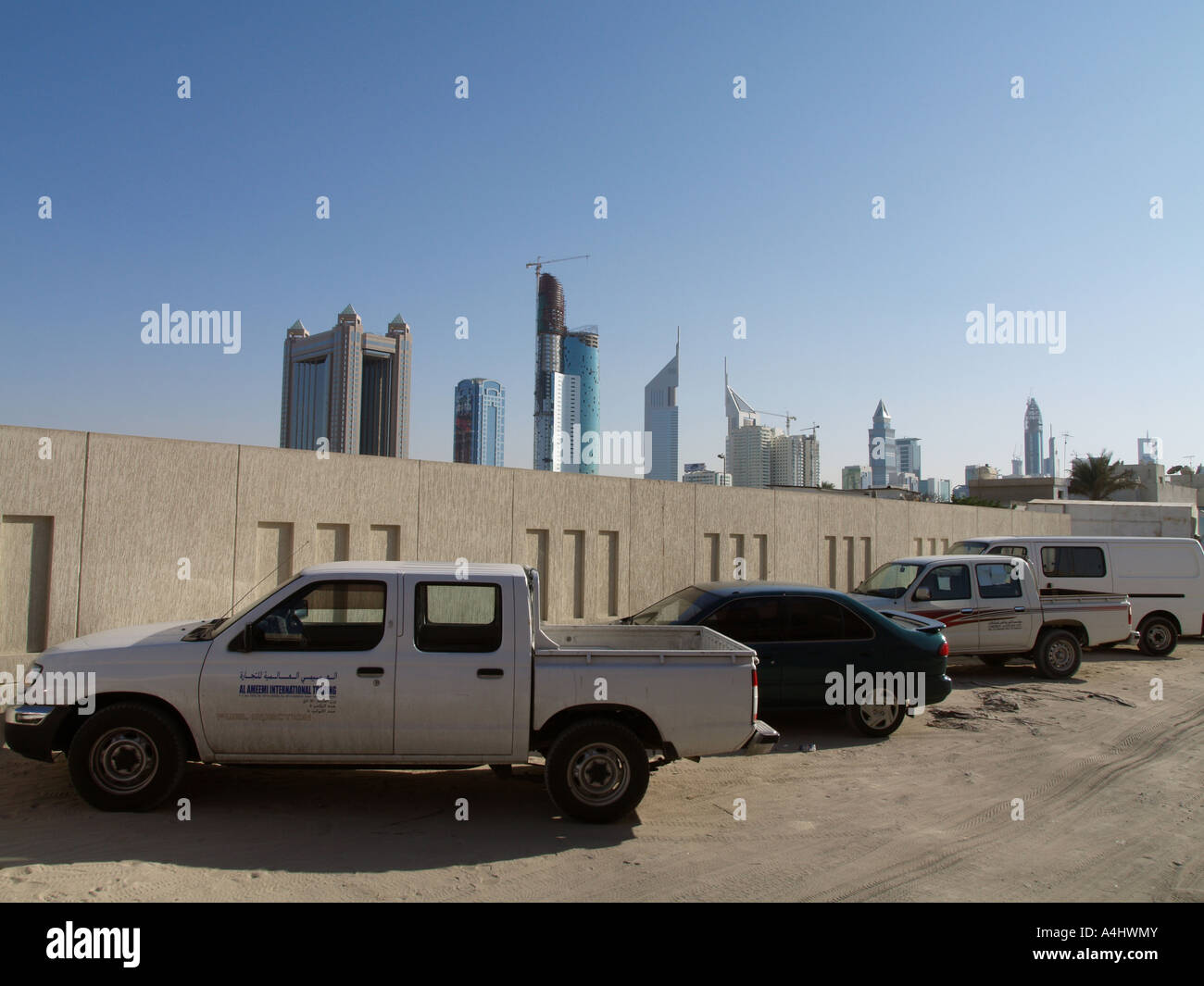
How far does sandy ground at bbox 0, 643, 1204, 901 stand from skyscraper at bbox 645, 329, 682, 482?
310 ft

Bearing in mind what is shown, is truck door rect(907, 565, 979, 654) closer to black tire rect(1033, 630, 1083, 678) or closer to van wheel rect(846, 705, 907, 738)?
black tire rect(1033, 630, 1083, 678)

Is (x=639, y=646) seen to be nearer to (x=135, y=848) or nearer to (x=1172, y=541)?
(x=135, y=848)

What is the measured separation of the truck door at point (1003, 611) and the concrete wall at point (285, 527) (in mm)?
4197

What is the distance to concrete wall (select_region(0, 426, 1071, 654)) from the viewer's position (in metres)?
8.72

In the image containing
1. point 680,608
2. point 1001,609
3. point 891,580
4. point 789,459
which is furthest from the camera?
point 789,459

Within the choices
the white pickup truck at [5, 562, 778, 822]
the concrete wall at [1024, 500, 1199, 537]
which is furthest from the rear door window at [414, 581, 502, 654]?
the concrete wall at [1024, 500, 1199, 537]

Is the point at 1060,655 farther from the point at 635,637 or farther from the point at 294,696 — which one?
the point at 294,696

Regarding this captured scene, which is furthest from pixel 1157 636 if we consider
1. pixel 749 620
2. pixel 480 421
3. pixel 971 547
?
pixel 480 421

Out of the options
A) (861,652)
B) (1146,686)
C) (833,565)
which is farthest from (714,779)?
(833,565)

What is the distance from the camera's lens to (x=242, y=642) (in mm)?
6023

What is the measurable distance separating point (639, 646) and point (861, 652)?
2729 mm

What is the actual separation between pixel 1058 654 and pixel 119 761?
12.6 m

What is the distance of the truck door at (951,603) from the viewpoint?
12539 millimetres

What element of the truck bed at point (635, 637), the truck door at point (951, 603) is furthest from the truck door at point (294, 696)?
the truck door at point (951, 603)
